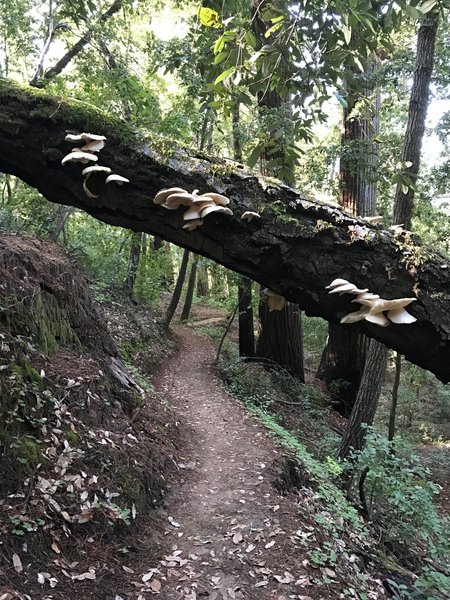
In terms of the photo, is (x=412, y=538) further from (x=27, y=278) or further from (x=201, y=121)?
(x=201, y=121)

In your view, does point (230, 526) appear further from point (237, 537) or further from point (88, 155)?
point (88, 155)

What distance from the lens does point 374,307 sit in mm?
1672

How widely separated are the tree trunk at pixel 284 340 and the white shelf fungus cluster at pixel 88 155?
1033cm

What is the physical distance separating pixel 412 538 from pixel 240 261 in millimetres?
5744

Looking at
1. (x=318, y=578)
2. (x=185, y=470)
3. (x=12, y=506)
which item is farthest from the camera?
(x=185, y=470)

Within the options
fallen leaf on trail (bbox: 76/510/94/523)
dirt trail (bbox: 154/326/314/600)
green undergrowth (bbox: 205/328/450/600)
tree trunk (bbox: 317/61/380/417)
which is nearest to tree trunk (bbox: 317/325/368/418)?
tree trunk (bbox: 317/61/380/417)

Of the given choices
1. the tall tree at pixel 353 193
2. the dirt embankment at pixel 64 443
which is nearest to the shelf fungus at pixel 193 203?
the dirt embankment at pixel 64 443

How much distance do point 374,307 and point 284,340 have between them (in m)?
10.7

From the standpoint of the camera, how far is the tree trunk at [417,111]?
21.6 ft

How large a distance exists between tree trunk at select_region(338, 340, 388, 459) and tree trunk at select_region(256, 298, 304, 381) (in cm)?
458

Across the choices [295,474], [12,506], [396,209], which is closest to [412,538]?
[295,474]

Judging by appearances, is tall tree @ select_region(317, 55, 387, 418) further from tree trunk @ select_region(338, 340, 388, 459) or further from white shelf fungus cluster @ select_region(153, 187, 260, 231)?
white shelf fungus cluster @ select_region(153, 187, 260, 231)

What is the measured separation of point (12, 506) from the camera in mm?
3064

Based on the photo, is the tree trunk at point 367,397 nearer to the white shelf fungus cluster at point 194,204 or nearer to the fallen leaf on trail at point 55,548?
the fallen leaf on trail at point 55,548
